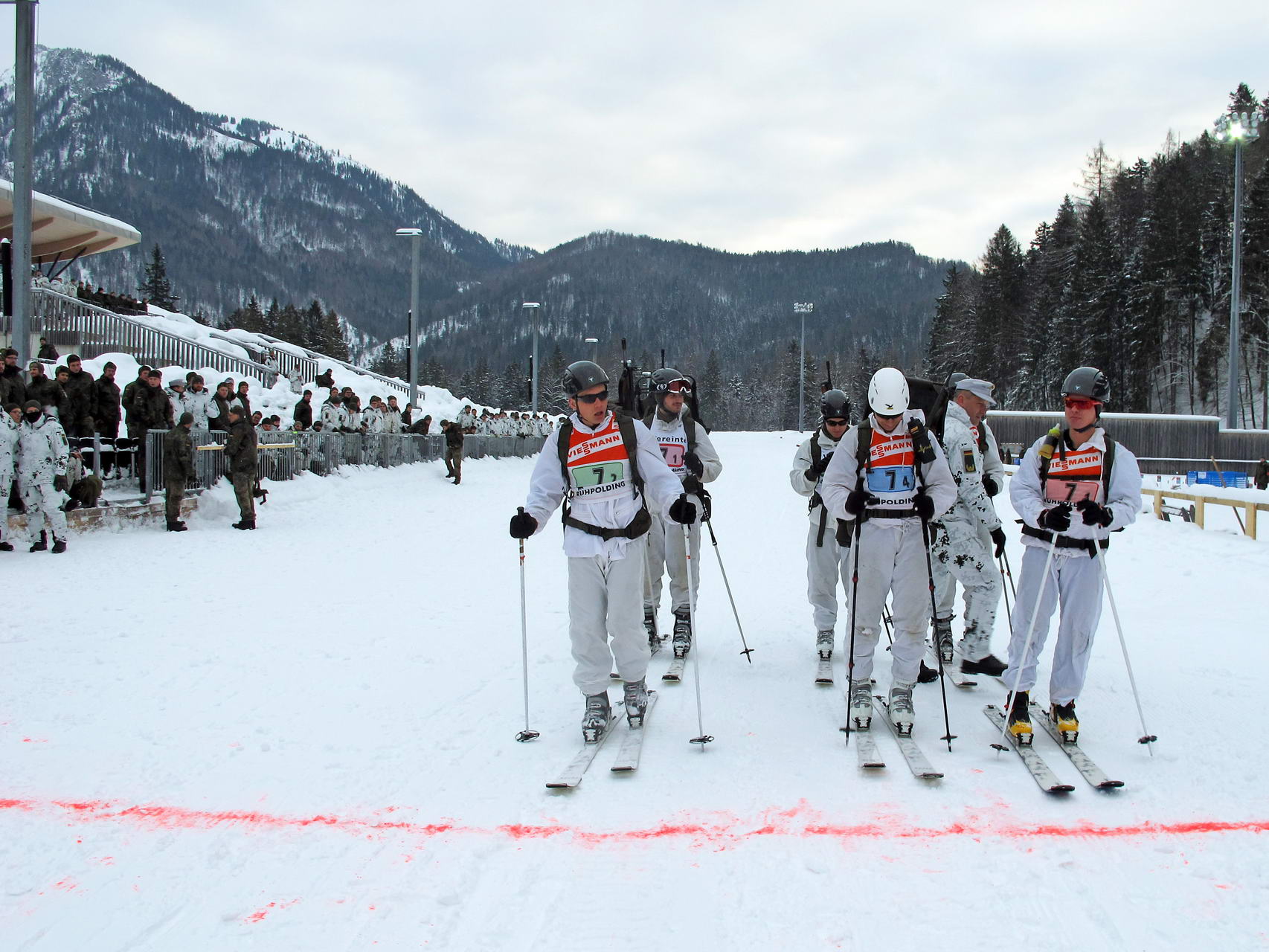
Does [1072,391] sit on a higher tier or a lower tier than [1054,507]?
higher

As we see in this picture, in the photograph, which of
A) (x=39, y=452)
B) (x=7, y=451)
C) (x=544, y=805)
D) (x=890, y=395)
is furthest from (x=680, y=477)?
(x=7, y=451)

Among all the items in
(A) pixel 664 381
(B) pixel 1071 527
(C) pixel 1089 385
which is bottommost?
(B) pixel 1071 527

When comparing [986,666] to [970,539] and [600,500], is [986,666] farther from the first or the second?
[600,500]

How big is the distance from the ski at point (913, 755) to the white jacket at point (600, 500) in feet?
6.09

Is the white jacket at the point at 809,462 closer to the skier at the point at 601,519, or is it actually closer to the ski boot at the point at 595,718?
the skier at the point at 601,519

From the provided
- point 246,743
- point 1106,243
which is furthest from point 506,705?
point 1106,243

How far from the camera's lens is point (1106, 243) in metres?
51.1

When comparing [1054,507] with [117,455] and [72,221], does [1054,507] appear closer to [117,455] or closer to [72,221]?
[117,455]

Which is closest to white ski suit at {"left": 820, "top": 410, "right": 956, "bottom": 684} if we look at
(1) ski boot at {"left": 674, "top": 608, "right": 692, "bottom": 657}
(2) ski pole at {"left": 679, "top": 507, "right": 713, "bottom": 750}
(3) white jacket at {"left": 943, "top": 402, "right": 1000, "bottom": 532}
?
(2) ski pole at {"left": 679, "top": 507, "right": 713, "bottom": 750}

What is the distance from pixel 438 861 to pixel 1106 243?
189 feet

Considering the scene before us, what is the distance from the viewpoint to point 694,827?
3.91m

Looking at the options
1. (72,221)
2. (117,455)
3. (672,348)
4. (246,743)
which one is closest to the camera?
(246,743)

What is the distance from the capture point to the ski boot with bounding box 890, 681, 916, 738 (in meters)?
5.05

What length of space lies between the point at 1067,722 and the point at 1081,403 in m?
1.82
